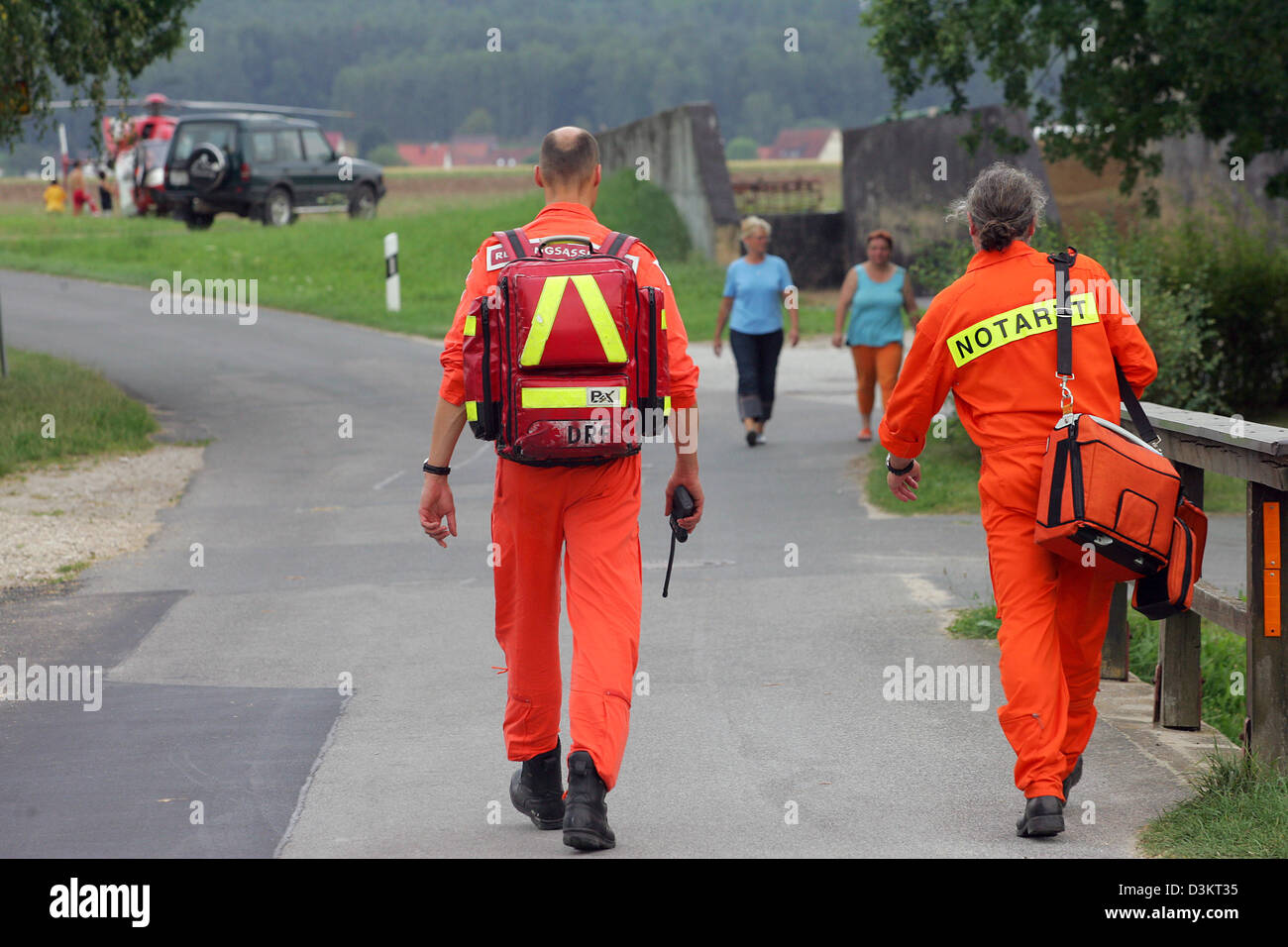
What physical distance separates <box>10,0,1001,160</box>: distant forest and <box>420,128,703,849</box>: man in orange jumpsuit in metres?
120

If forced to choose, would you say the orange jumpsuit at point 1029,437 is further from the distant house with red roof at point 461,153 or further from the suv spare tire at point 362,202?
the distant house with red roof at point 461,153

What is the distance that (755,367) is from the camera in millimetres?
13789

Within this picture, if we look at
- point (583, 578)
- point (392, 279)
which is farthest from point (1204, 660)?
point (392, 279)

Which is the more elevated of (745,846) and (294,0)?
(294,0)

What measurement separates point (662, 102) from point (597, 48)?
7327 millimetres

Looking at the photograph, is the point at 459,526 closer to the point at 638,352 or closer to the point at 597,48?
the point at 638,352

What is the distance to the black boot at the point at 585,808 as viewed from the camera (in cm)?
454

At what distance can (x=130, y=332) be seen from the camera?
69.8ft

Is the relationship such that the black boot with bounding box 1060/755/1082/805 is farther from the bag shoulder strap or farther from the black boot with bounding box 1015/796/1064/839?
the bag shoulder strap

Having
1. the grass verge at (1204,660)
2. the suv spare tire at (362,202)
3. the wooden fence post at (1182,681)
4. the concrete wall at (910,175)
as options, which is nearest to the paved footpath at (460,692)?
the grass verge at (1204,660)

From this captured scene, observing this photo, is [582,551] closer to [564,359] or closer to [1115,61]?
[564,359]

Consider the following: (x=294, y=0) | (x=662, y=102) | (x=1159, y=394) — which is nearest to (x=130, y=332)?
(x=1159, y=394)

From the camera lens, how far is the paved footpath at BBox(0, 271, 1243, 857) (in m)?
4.92

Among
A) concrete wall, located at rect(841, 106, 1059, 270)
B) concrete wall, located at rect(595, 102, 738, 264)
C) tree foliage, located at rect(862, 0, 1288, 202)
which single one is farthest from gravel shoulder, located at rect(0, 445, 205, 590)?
concrete wall, located at rect(595, 102, 738, 264)
